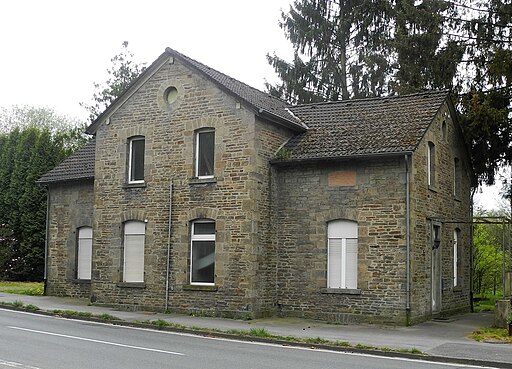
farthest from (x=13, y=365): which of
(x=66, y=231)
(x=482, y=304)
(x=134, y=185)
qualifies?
(x=482, y=304)

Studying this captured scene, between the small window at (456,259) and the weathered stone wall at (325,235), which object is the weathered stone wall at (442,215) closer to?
the small window at (456,259)

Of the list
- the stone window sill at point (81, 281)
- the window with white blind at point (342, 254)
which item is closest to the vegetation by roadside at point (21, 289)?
the stone window sill at point (81, 281)

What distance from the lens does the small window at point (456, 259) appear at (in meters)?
24.5

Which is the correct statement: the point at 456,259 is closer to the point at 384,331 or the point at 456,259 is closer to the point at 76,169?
the point at 384,331

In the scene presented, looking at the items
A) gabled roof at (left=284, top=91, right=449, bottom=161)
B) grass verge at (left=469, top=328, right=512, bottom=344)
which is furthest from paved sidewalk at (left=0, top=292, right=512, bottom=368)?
gabled roof at (left=284, top=91, right=449, bottom=161)

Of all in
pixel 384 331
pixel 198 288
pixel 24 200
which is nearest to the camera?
pixel 384 331

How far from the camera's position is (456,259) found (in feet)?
81.7

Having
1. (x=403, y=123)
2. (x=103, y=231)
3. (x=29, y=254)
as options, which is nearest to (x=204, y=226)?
(x=103, y=231)

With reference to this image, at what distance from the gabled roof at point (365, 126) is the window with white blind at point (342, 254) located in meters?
2.27

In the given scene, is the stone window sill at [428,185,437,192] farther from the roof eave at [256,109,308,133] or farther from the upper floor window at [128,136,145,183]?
the upper floor window at [128,136,145,183]

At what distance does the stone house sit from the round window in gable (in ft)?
0.25

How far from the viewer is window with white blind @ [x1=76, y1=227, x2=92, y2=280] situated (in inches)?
1041

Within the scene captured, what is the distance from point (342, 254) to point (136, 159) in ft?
26.6

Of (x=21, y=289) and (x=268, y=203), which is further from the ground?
(x=268, y=203)
